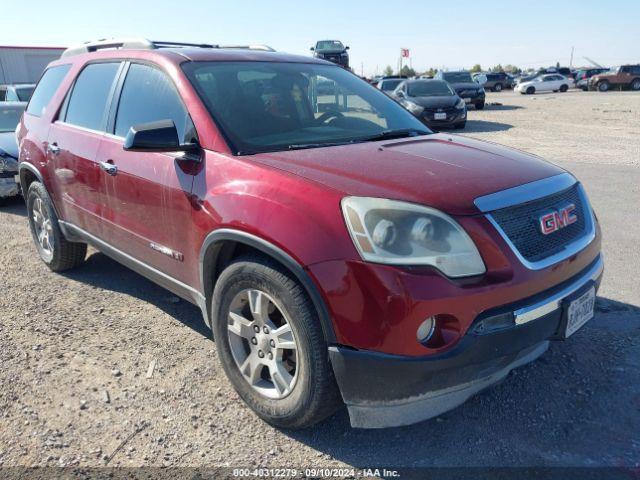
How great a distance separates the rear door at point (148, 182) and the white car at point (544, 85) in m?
40.1

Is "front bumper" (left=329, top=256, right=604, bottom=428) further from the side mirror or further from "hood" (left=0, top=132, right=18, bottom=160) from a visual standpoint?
"hood" (left=0, top=132, right=18, bottom=160)

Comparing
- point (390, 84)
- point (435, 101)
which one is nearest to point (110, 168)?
point (435, 101)

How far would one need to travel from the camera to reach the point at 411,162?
2705 mm

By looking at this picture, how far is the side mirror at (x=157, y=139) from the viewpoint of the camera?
2830 millimetres

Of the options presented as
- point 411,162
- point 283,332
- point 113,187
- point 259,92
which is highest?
point 259,92

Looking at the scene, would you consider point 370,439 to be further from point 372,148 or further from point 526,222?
point 372,148

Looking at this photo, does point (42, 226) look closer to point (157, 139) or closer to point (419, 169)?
point (157, 139)

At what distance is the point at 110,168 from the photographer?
11.6 ft

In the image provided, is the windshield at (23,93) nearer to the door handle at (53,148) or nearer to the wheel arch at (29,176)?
the wheel arch at (29,176)

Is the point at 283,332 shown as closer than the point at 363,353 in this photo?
No

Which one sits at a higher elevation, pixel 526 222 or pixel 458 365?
pixel 526 222

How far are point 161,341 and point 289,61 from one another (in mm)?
2104

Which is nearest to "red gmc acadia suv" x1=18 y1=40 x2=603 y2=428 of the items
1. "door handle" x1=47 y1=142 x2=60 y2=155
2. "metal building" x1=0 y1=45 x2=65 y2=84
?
"door handle" x1=47 y1=142 x2=60 y2=155

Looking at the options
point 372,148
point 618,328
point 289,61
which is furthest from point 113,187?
point 618,328
